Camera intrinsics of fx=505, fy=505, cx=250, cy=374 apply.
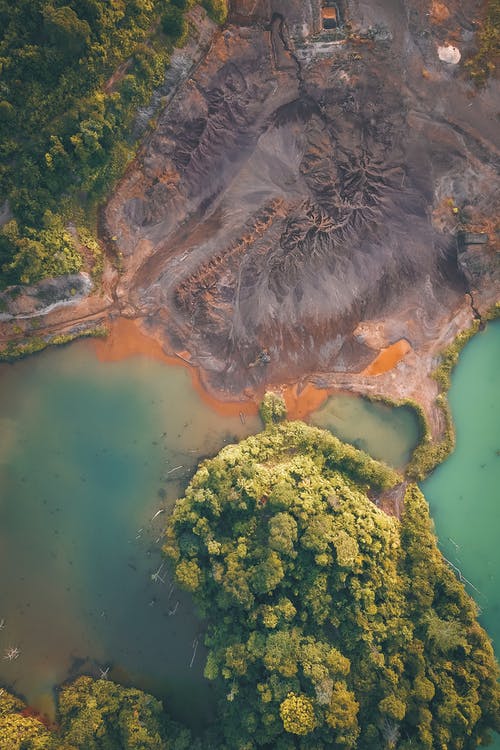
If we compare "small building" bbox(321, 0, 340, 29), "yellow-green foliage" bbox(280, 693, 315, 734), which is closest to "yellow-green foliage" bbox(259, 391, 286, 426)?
"yellow-green foliage" bbox(280, 693, 315, 734)


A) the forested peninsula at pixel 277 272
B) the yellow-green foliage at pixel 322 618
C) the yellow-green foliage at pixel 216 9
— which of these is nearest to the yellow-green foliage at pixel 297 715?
the yellow-green foliage at pixel 322 618

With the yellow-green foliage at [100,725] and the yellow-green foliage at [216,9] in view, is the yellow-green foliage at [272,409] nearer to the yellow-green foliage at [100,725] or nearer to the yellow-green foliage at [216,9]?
the yellow-green foliage at [100,725]

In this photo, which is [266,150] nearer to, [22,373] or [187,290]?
[187,290]

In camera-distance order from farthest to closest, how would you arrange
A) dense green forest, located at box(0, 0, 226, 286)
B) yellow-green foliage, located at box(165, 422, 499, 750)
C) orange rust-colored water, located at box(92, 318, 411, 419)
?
orange rust-colored water, located at box(92, 318, 411, 419) < dense green forest, located at box(0, 0, 226, 286) < yellow-green foliage, located at box(165, 422, 499, 750)

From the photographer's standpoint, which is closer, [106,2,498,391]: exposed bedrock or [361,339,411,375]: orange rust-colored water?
[106,2,498,391]: exposed bedrock

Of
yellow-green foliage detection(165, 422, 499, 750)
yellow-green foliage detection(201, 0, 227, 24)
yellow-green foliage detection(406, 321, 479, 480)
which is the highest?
yellow-green foliage detection(201, 0, 227, 24)

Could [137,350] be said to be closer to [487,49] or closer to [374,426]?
[374,426]

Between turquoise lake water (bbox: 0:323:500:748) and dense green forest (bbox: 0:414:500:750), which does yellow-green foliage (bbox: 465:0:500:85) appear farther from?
dense green forest (bbox: 0:414:500:750)
